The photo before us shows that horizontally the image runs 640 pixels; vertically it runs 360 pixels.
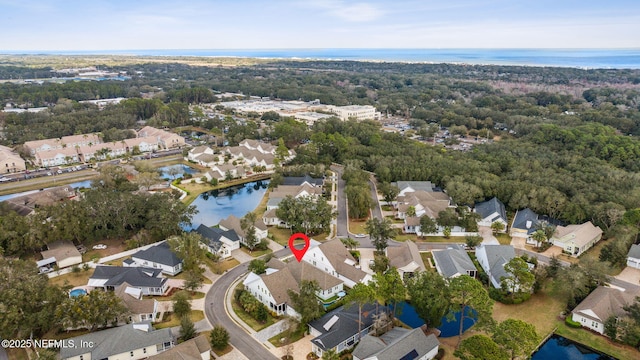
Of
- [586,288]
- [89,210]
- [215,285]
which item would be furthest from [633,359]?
[89,210]

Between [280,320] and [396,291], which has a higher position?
[396,291]

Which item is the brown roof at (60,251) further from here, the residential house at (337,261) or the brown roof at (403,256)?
the brown roof at (403,256)

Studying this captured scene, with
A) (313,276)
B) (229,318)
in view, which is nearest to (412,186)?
(313,276)

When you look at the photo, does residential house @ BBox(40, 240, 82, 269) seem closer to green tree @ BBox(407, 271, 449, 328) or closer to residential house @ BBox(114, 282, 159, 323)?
residential house @ BBox(114, 282, 159, 323)

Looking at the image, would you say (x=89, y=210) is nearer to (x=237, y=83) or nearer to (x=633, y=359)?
(x=633, y=359)

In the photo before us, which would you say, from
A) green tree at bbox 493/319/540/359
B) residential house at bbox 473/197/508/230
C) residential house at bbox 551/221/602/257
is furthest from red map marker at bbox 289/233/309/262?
residential house at bbox 551/221/602/257

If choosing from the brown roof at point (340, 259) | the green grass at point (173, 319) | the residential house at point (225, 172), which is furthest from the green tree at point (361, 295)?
the residential house at point (225, 172)
